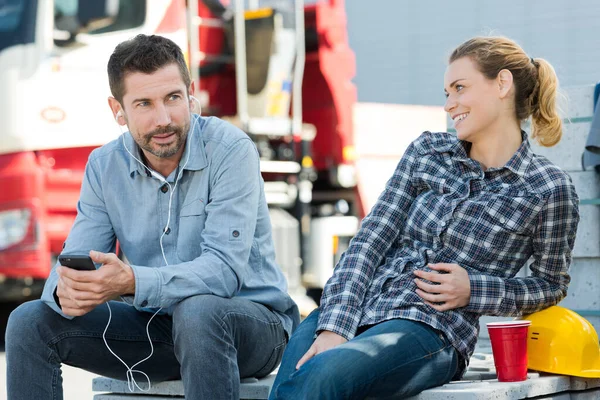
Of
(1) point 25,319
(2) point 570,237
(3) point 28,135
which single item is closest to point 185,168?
(1) point 25,319

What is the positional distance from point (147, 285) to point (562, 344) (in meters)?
1.24

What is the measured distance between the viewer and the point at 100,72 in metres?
7.04

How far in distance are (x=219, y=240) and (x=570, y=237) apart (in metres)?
1.04

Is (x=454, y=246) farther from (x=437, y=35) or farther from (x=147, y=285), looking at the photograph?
(x=437, y=35)

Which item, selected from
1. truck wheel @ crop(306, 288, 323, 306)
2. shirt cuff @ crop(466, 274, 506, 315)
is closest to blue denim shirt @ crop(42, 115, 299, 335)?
shirt cuff @ crop(466, 274, 506, 315)

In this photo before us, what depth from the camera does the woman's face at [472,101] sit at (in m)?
3.31

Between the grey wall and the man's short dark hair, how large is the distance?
10223 millimetres

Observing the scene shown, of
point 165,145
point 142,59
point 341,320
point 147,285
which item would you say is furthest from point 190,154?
point 341,320

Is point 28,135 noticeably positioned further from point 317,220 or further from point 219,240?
point 219,240

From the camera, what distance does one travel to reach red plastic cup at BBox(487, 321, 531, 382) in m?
3.05

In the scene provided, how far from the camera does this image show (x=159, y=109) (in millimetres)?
3354

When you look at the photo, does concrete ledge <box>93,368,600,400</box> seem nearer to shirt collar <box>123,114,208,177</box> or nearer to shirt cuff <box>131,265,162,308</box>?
shirt cuff <box>131,265,162,308</box>

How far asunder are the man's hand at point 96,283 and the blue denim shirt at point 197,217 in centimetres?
9

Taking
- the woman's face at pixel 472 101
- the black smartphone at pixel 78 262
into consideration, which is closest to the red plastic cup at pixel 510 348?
the woman's face at pixel 472 101
